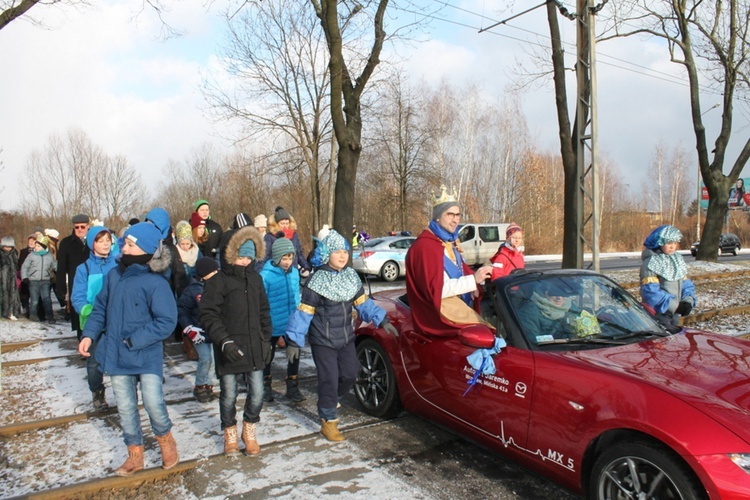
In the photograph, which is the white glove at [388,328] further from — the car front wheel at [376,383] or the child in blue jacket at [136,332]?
the child in blue jacket at [136,332]

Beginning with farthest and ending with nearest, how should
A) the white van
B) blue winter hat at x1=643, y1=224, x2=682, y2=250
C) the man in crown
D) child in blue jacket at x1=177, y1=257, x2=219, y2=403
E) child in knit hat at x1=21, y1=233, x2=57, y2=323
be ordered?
the white van → child in knit hat at x1=21, y1=233, x2=57, y2=323 → blue winter hat at x1=643, y1=224, x2=682, y2=250 → child in blue jacket at x1=177, y1=257, x2=219, y2=403 → the man in crown

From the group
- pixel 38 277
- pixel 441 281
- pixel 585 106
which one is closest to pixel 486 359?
pixel 441 281

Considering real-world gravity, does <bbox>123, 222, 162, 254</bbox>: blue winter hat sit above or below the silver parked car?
above

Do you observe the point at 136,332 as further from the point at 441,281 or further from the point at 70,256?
the point at 70,256

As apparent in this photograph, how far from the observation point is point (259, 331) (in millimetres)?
4211

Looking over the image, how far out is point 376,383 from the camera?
4.99 m

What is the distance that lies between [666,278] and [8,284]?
36.9ft

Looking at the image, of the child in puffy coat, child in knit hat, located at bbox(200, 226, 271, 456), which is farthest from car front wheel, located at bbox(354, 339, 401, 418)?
the child in puffy coat

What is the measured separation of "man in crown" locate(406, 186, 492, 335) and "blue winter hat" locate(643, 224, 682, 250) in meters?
2.45

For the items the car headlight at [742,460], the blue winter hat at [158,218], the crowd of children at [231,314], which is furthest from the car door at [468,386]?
the blue winter hat at [158,218]

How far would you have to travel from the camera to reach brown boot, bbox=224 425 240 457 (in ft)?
13.5

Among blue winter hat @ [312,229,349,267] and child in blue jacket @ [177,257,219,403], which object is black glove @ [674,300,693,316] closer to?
blue winter hat @ [312,229,349,267]

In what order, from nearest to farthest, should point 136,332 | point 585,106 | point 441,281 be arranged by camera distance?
point 136,332 → point 441,281 → point 585,106

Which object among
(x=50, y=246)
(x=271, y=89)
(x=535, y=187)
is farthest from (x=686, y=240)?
(x=50, y=246)
